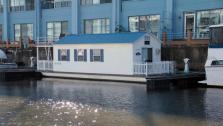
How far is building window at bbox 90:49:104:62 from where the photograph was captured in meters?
35.8

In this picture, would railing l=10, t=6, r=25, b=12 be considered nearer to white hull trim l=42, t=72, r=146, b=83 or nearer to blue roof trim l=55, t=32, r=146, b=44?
white hull trim l=42, t=72, r=146, b=83

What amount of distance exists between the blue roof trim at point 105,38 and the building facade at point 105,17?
24.6 feet

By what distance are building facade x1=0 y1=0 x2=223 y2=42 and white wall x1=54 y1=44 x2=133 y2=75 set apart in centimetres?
870

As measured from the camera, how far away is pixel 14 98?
2608 centimetres

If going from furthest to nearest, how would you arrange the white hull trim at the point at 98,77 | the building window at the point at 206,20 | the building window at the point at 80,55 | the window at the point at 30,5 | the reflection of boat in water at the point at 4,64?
1. the window at the point at 30,5
2. the reflection of boat in water at the point at 4,64
3. the building window at the point at 206,20
4. the building window at the point at 80,55
5. the white hull trim at the point at 98,77

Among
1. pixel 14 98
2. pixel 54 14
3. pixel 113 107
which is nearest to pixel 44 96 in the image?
pixel 14 98

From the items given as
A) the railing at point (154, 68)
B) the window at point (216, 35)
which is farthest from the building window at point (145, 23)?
the window at point (216, 35)

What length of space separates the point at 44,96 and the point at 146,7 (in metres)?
20.2

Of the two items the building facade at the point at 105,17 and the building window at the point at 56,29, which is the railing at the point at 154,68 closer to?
the building facade at the point at 105,17

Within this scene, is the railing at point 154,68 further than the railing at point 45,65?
No

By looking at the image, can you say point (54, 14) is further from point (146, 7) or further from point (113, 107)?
point (113, 107)

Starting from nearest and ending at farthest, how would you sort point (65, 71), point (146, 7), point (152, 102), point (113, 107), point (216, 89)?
1. point (113, 107)
2. point (152, 102)
3. point (216, 89)
4. point (65, 71)
5. point (146, 7)

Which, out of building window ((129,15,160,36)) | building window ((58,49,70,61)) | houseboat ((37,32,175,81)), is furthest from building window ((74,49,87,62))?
building window ((129,15,160,36))

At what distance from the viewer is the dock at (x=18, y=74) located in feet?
129
